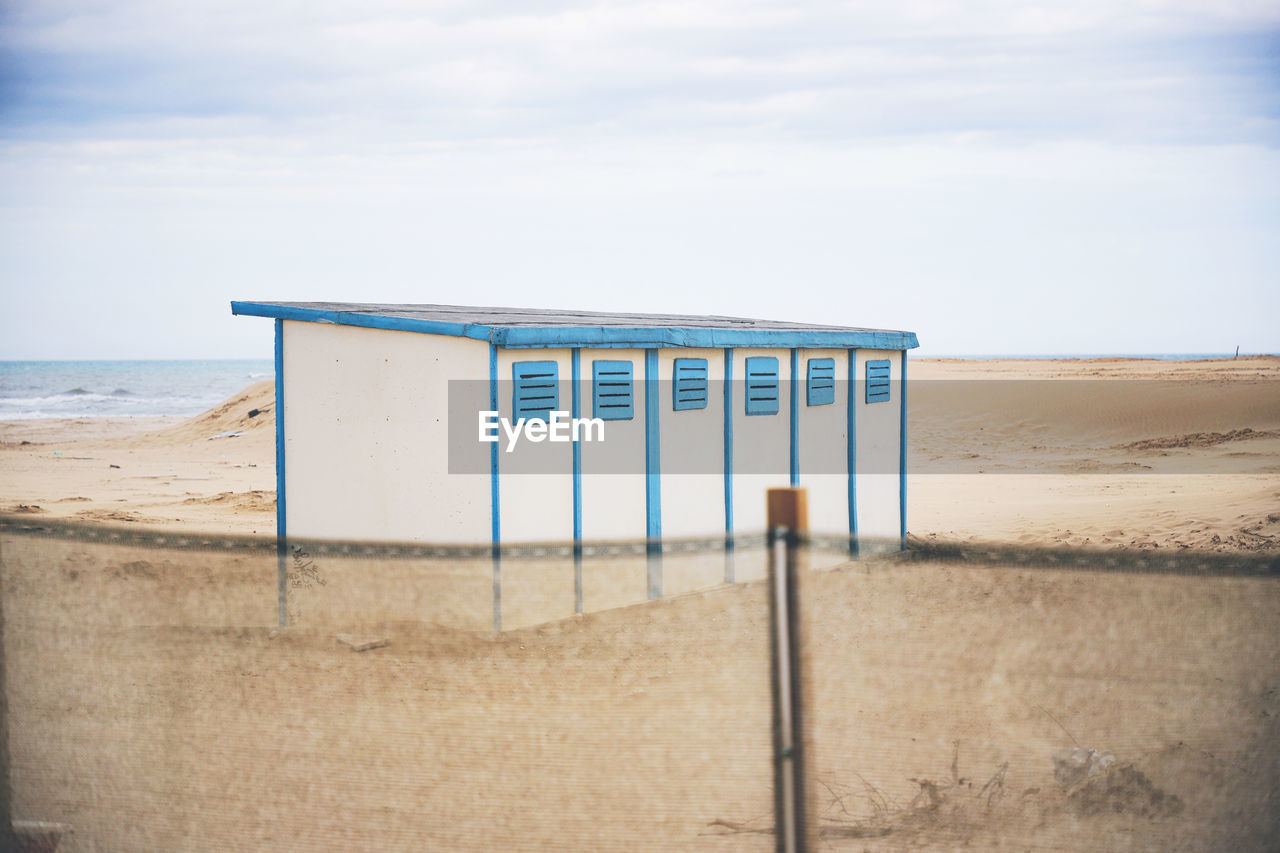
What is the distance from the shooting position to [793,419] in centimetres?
1129

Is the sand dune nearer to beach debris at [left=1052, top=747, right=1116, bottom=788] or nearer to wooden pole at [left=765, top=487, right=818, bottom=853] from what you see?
beach debris at [left=1052, top=747, right=1116, bottom=788]

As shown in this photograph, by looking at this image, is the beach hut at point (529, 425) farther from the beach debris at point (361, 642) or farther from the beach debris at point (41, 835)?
the beach debris at point (41, 835)

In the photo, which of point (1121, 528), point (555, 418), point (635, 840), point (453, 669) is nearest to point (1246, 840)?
point (635, 840)

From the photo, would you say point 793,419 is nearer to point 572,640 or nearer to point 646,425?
point 646,425

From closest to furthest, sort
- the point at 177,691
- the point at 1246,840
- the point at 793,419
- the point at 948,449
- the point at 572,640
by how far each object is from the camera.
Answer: the point at 1246,840, the point at 177,691, the point at 572,640, the point at 793,419, the point at 948,449

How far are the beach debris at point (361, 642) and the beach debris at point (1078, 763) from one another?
3.60 m

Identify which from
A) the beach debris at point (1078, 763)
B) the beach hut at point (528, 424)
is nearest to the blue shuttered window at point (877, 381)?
the beach hut at point (528, 424)

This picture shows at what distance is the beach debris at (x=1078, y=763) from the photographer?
4.98 meters

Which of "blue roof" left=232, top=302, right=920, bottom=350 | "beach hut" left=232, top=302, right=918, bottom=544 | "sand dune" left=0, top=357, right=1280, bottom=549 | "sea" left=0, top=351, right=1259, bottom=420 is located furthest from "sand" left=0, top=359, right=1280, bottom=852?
"sea" left=0, top=351, right=1259, bottom=420

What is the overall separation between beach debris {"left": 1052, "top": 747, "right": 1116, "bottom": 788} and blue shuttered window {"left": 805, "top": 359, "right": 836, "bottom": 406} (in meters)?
6.72

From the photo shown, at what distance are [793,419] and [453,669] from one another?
17.8 feet

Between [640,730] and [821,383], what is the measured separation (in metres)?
6.78

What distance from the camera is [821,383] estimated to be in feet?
38.6

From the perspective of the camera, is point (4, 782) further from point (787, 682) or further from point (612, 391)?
point (612, 391)
